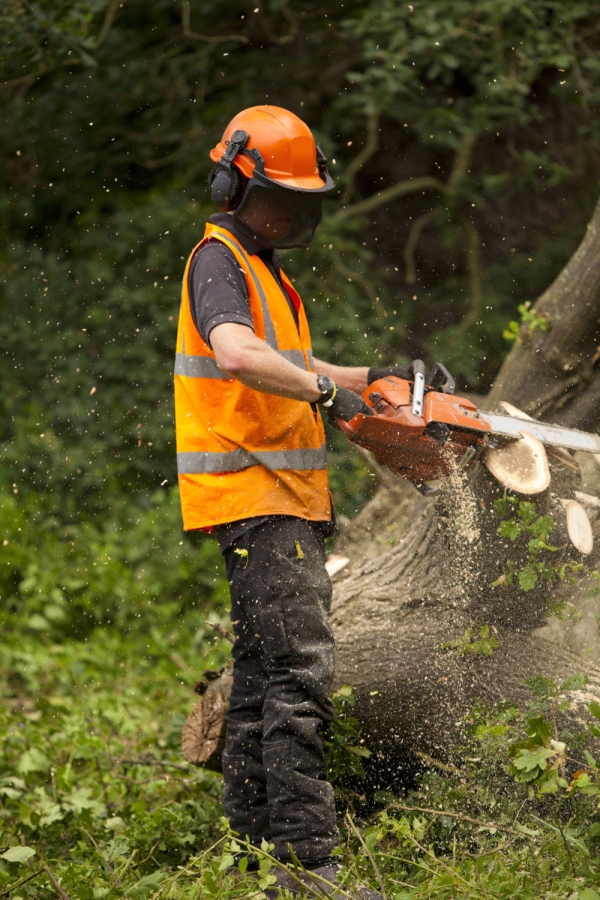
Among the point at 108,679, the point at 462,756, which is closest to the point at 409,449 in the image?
the point at 462,756

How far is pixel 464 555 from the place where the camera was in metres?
2.96

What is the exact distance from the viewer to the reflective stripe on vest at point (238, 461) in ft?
8.71

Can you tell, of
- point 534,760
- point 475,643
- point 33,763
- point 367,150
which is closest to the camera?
point 534,760

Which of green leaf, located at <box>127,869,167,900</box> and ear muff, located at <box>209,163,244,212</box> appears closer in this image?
green leaf, located at <box>127,869,167,900</box>

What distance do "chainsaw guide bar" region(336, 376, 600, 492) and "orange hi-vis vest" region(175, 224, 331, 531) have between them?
19 centimetres

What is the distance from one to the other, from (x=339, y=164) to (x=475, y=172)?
1.13m

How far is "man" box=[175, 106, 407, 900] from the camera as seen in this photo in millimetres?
2582

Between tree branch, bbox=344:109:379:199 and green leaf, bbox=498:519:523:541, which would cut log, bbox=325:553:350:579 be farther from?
tree branch, bbox=344:109:379:199

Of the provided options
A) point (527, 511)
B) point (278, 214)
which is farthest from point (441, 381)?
point (278, 214)

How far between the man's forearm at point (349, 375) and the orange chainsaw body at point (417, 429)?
0.79 feet

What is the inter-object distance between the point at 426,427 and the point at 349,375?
0.52 meters

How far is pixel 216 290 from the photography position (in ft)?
8.38

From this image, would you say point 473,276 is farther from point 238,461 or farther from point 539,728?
point 539,728

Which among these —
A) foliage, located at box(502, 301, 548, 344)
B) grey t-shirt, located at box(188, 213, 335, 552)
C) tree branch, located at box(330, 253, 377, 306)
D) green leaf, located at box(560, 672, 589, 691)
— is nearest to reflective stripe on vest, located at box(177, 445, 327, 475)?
grey t-shirt, located at box(188, 213, 335, 552)
